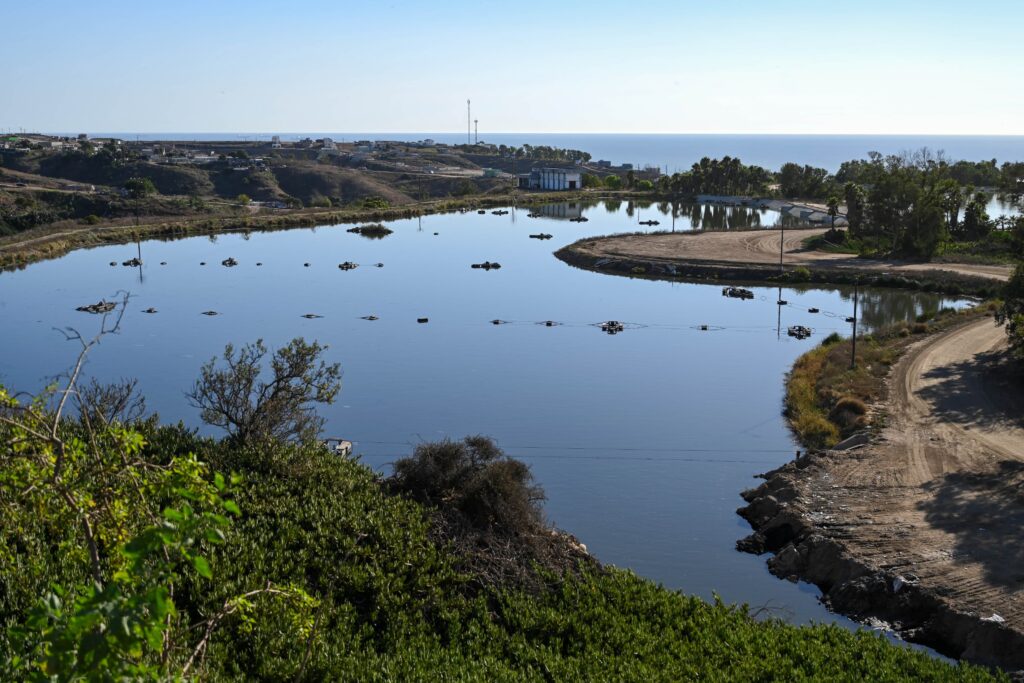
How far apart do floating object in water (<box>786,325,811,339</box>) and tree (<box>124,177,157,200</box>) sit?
71827mm

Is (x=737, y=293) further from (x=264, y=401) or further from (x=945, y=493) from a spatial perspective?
(x=264, y=401)

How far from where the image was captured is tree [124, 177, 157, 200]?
93625 millimetres

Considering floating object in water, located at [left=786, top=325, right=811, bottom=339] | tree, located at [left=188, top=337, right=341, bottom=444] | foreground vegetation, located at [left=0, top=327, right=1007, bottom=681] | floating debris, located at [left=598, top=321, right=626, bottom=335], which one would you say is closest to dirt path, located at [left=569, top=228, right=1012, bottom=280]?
floating object in water, located at [left=786, top=325, right=811, bottom=339]

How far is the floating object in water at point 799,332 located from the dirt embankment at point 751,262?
14.0m

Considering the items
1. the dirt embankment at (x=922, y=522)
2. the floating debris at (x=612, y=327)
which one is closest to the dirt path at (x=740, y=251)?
the floating debris at (x=612, y=327)

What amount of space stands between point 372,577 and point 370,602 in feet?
1.21

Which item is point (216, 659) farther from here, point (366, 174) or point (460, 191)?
point (366, 174)

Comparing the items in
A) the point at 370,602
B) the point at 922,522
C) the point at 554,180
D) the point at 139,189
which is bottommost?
the point at 922,522

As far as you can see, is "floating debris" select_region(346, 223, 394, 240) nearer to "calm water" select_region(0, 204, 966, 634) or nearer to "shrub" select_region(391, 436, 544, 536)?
"calm water" select_region(0, 204, 966, 634)

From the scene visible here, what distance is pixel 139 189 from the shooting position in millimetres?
97125

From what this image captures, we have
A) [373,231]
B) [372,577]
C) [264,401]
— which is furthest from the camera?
[373,231]

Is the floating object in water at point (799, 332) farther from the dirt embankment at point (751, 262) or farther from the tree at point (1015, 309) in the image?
the dirt embankment at point (751, 262)

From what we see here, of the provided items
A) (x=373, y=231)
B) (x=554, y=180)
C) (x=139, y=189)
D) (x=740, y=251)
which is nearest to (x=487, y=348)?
(x=740, y=251)

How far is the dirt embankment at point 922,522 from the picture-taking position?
1542cm
